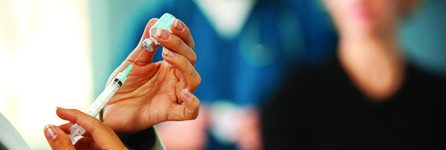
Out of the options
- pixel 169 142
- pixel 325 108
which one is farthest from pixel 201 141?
pixel 325 108

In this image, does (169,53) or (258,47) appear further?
(258,47)

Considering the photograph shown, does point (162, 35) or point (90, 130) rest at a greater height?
point (162, 35)

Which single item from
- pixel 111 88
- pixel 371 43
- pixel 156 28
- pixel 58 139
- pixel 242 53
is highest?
pixel 371 43

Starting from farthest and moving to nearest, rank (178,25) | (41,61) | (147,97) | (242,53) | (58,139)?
(41,61) → (242,53) → (147,97) → (178,25) → (58,139)

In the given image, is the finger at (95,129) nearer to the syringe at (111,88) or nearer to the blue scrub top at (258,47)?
the syringe at (111,88)

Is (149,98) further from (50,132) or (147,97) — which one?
(50,132)

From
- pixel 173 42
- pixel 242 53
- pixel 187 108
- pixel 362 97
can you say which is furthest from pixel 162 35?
pixel 362 97

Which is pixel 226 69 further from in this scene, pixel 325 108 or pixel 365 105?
pixel 365 105

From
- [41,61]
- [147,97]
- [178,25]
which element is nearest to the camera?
[178,25]
